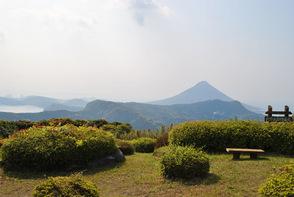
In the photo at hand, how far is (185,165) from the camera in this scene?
42.4 ft

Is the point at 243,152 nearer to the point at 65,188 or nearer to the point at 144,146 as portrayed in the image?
the point at 144,146

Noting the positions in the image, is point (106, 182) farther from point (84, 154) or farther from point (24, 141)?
point (24, 141)

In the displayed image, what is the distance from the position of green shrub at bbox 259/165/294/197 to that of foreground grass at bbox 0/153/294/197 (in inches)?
60.7

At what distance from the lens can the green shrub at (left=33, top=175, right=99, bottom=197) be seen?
27.8ft

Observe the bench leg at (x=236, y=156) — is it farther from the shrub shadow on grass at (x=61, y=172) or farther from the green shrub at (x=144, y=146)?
the green shrub at (x=144, y=146)

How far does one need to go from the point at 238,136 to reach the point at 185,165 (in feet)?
18.7

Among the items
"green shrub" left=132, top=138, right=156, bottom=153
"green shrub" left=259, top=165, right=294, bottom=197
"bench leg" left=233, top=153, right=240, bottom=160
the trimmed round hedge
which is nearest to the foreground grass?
"bench leg" left=233, top=153, right=240, bottom=160

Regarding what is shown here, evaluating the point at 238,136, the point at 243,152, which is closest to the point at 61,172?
the point at 243,152

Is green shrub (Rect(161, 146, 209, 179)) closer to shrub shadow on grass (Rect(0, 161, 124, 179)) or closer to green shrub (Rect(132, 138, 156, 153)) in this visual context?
shrub shadow on grass (Rect(0, 161, 124, 179))

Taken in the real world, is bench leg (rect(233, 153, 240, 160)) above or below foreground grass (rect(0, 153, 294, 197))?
above

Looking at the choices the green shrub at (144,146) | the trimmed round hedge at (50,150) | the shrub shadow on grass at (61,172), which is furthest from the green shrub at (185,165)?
the green shrub at (144,146)

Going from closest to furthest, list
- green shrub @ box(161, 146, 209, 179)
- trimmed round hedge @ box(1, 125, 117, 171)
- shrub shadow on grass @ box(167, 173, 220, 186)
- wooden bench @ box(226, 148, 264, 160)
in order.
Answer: shrub shadow on grass @ box(167, 173, 220, 186), green shrub @ box(161, 146, 209, 179), trimmed round hedge @ box(1, 125, 117, 171), wooden bench @ box(226, 148, 264, 160)

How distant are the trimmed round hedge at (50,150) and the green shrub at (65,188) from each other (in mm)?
6552

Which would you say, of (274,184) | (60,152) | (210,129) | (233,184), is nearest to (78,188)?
(274,184)
